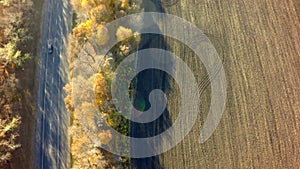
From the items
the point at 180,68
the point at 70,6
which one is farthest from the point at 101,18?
the point at 180,68

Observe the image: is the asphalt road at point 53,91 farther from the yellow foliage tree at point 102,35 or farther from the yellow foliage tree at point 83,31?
the yellow foliage tree at point 102,35

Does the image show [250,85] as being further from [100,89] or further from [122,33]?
[100,89]

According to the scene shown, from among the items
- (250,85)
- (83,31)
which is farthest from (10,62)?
(250,85)

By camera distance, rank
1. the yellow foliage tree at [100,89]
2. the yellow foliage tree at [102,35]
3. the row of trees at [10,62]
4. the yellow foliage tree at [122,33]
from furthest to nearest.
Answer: the yellow foliage tree at [122,33] → the yellow foliage tree at [102,35] → the yellow foliage tree at [100,89] → the row of trees at [10,62]

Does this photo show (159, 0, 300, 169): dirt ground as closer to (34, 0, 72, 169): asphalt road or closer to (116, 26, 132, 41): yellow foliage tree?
(116, 26, 132, 41): yellow foliage tree

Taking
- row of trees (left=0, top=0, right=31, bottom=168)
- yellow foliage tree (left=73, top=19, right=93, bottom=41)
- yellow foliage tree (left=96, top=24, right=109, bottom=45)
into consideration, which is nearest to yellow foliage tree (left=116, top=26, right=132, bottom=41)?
yellow foliage tree (left=96, top=24, right=109, bottom=45)

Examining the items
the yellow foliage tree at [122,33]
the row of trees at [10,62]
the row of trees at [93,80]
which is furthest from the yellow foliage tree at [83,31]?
the row of trees at [10,62]
